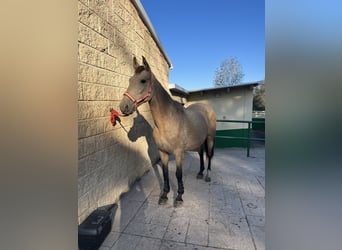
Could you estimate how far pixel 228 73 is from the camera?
21.6 metres

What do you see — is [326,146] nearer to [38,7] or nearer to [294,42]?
[294,42]

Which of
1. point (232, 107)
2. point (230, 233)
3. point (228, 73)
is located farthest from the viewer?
point (228, 73)

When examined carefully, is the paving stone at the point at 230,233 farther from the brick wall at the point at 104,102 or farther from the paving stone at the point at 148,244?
the brick wall at the point at 104,102

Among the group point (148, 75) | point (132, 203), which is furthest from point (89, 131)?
point (132, 203)

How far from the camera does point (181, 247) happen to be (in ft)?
5.68

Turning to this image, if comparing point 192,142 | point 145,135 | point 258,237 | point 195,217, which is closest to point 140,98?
point 192,142

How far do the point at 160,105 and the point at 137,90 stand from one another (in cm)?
39

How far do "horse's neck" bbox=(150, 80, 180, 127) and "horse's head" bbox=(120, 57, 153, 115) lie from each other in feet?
0.43

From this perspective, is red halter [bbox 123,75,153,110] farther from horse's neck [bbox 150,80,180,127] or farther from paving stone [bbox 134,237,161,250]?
paving stone [bbox 134,237,161,250]

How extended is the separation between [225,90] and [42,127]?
749 centimetres

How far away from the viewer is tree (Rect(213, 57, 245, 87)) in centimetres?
2120

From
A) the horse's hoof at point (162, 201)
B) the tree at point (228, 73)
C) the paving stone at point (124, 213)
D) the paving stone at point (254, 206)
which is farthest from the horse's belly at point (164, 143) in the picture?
the tree at point (228, 73)

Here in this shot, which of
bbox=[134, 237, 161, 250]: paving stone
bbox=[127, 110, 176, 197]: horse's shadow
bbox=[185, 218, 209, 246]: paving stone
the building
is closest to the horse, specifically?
bbox=[185, 218, 209, 246]: paving stone

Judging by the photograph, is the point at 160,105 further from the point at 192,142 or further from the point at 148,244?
the point at 148,244
